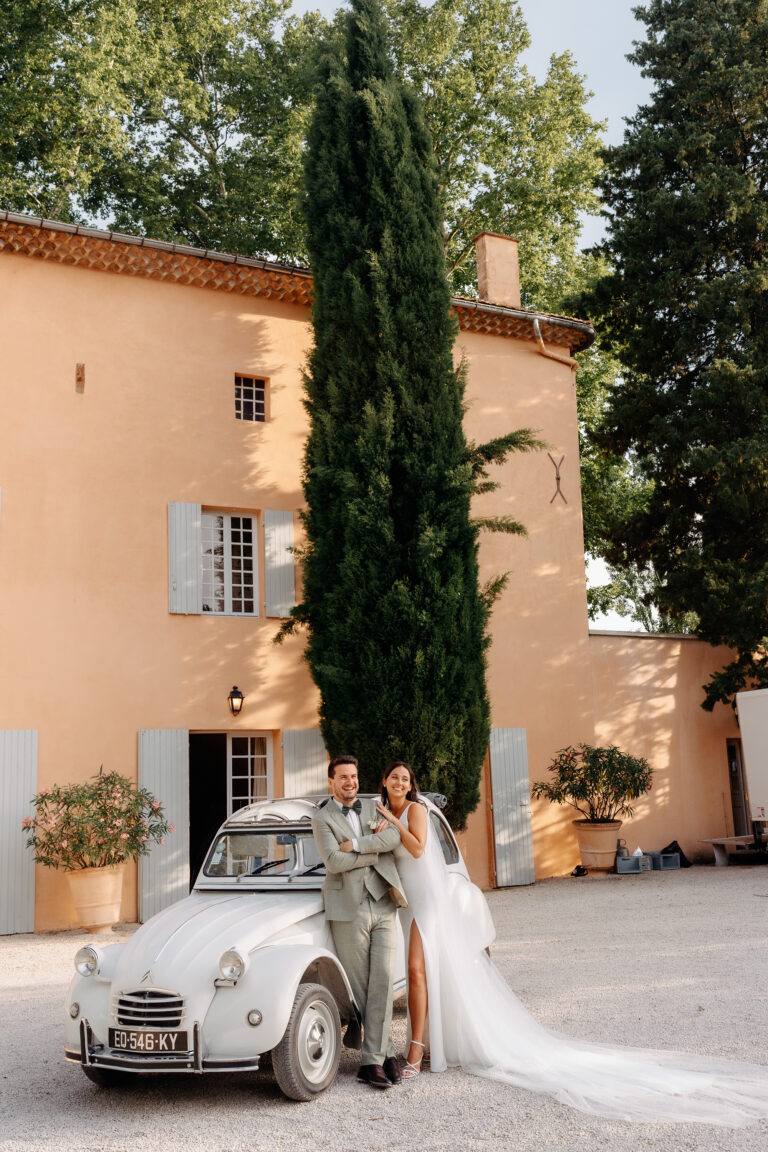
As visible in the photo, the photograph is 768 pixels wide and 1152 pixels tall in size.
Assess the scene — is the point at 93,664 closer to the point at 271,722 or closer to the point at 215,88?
the point at 271,722

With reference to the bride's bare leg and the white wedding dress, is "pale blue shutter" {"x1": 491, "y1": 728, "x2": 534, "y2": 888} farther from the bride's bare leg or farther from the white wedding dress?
the bride's bare leg

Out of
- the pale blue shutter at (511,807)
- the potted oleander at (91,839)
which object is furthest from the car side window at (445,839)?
the pale blue shutter at (511,807)

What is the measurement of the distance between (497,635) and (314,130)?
7409 mm

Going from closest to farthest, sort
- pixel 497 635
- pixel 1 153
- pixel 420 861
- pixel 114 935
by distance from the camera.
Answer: pixel 420 861, pixel 114 935, pixel 497 635, pixel 1 153

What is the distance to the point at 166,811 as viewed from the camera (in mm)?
12336

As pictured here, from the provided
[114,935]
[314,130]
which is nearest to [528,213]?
[314,130]

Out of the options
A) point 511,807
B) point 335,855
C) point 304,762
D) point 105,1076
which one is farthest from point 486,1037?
point 511,807

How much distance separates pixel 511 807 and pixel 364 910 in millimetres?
9520

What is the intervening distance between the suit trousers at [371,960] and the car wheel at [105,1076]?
1.23 m

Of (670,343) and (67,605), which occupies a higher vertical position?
(670,343)

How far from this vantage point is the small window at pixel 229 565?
13.6m

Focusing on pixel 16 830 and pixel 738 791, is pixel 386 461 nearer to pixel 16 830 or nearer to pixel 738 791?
pixel 16 830

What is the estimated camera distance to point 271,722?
524 inches

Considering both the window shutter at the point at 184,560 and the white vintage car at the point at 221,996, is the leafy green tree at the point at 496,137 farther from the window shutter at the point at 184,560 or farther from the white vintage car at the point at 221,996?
the white vintage car at the point at 221,996
